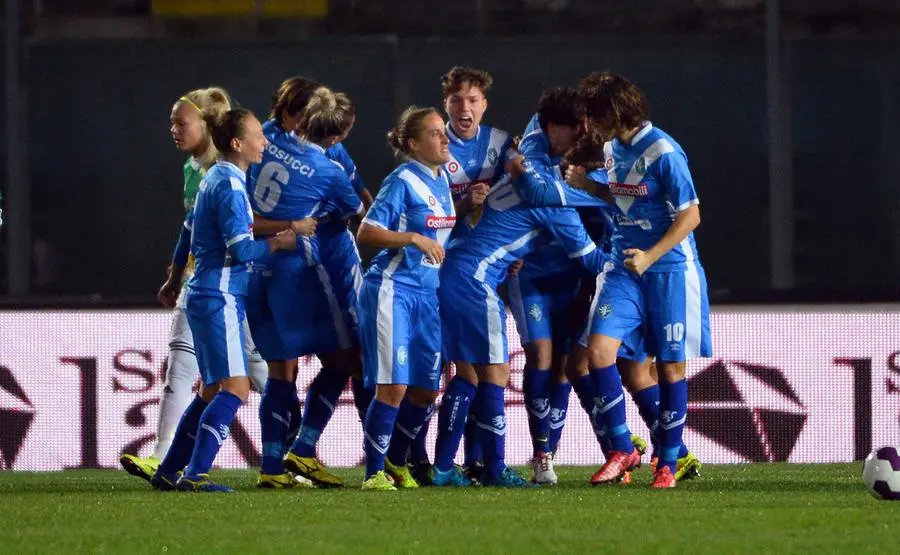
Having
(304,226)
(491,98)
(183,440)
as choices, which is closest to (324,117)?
(304,226)

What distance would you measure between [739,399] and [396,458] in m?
2.43

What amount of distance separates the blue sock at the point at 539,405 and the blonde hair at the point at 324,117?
3.84ft

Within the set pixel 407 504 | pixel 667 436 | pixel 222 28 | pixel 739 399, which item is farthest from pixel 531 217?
pixel 222 28

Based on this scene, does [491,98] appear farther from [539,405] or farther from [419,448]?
[419,448]

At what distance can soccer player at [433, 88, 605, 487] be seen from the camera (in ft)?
23.0

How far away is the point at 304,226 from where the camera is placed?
6844 mm

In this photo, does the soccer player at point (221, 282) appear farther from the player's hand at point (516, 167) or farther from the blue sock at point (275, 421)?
the player's hand at point (516, 167)

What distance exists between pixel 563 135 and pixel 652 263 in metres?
0.73

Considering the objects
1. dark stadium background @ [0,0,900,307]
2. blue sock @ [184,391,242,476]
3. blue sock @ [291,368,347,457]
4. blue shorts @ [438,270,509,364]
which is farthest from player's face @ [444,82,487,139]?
Result: dark stadium background @ [0,0,900,307]

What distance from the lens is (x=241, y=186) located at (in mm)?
6582

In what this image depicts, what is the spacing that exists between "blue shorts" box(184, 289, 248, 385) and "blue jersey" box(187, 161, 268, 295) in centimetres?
4

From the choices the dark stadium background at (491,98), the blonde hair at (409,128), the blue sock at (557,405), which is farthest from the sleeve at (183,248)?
the dark stadium background at (491,98)

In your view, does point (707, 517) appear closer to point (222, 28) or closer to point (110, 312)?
point (110, 312)

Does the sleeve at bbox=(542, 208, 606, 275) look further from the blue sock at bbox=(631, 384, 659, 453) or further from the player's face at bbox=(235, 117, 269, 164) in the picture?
the player's face at bbox=(235, 117, 269, 164)
